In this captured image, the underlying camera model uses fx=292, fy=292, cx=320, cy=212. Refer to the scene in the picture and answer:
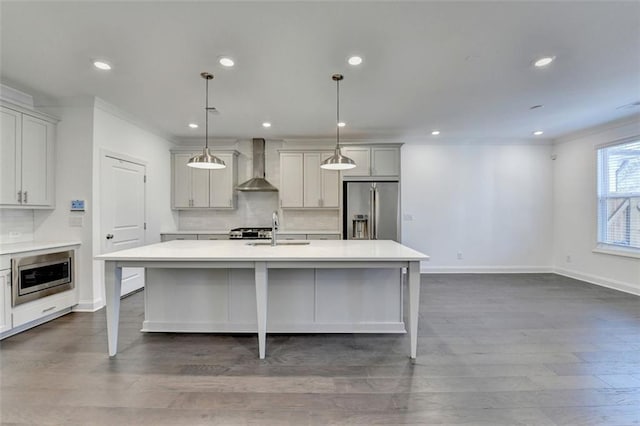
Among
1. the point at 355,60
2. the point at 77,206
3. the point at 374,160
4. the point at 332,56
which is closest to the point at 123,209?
the point at 77,206

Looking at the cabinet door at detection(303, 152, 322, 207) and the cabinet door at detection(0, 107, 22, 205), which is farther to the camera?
the cabinet door at detection(303, 152, 322, 207)

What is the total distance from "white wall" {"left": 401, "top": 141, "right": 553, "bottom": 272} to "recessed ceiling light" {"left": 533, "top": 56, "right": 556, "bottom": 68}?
2904mm

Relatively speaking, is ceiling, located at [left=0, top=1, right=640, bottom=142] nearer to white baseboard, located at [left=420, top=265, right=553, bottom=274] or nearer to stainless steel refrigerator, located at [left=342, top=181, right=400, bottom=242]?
stainless steel refrigerator, located at [left=342, top=181, right=400, bottom=242]

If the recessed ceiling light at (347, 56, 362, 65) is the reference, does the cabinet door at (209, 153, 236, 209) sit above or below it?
below

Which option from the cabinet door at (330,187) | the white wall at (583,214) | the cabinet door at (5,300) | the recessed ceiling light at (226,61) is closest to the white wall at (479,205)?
the white wall at (583,214)

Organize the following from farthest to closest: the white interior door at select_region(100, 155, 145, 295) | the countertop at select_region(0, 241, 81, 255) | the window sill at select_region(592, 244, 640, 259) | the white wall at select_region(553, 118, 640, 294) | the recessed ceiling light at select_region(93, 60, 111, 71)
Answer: the white wall at select_region(553, 118, 640, 294), the window sill at select_region(592, 244, 640, 259), the white interior door at select_region(100, 155, 145, 295), the countertop at select_region(0, 241, 81, 255), the recessed ceiling light at select_region(93, 60, 111, 71)

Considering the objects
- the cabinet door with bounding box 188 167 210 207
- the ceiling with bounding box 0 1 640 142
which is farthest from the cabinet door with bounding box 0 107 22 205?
the cabinet door with bounding box 188 167 210 207

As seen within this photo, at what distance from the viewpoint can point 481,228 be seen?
5578 millimetres

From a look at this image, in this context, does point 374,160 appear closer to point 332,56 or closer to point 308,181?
point 308,181

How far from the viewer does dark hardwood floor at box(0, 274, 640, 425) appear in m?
1.76

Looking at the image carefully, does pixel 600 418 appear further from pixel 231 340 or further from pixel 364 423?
pixel 231 340

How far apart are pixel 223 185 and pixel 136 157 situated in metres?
1.40

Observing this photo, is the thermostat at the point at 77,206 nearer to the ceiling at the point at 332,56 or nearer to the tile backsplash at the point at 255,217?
the ceiling at the point at 332,56

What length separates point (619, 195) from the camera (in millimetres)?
4469
